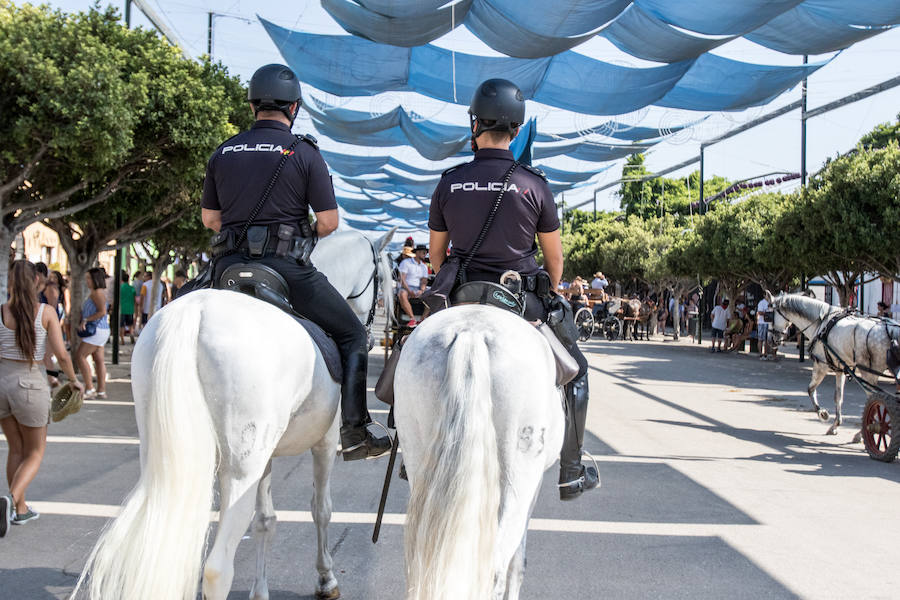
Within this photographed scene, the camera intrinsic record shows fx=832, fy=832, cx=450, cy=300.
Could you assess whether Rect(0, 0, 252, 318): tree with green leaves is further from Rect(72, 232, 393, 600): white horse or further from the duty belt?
Rect(72, 232, 393, 600): white horse

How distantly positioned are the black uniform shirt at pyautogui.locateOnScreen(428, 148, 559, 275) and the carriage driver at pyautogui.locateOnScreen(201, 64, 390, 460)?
2.33 feet

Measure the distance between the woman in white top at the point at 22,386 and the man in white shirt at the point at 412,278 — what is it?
27.6 ft

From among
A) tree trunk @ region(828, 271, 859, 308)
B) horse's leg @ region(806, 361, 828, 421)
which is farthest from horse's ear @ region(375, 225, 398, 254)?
tree trunk @ region(828, 271, 859, 308)

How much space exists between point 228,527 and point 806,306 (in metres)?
10.2

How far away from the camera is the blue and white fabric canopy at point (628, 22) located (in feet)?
37.8

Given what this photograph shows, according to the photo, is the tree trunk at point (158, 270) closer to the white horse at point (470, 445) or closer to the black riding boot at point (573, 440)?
the black riding boot at point (573, 440)

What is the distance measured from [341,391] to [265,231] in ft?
2.92

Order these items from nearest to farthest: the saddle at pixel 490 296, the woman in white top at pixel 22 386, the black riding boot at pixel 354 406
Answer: the saddle at pixel 490 296 → the black riding boot at pixel 354 406 → the woman in white top at pixel 22 386

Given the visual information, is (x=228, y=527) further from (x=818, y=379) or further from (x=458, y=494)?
(x=818, y=379)

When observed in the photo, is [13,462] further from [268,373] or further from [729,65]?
[729,65]

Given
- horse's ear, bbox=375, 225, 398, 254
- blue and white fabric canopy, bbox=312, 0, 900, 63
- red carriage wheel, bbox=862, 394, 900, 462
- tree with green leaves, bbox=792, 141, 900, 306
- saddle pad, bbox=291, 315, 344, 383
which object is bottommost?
red carriage wheel, bbox=862, 394, 900, 462

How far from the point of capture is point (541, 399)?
329 cm

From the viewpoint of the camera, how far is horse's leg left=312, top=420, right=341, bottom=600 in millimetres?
4453

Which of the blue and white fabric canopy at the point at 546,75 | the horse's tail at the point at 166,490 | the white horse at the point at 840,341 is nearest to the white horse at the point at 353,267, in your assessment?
the horse's tail at the point at 166,490
